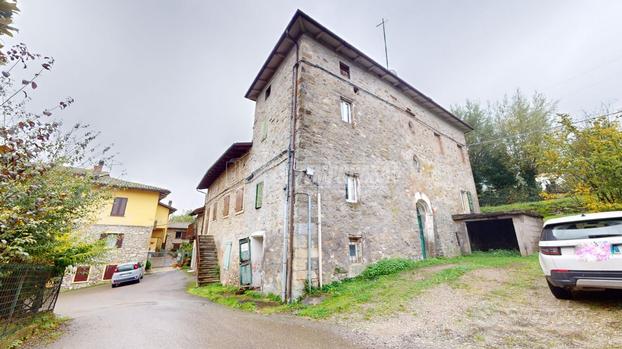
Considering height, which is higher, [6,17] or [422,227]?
[6,17]

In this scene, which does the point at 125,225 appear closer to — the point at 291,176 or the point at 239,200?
the point at 239,200

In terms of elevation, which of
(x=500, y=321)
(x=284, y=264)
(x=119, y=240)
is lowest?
(x=500, y=321)

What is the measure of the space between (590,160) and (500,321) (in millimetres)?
7392

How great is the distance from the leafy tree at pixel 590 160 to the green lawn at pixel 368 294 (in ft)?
10.6

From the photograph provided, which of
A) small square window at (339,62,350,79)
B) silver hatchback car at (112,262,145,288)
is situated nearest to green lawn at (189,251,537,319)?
small square window at (339,62,350,79)

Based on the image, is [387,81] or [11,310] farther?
[387,81]

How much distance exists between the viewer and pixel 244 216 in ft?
39.1

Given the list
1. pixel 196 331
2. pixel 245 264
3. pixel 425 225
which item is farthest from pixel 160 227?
pixel 425 225

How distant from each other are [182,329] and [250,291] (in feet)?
13.4

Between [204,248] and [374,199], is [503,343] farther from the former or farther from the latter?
[204,248]

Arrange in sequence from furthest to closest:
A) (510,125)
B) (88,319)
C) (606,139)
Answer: (510,125)
(606,139)
(88,319)

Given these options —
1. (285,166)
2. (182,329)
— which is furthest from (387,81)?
(182,329)

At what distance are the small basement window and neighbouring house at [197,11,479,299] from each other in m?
0.03

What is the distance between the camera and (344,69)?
11617 millimetres
